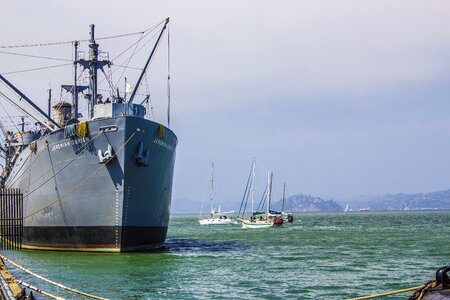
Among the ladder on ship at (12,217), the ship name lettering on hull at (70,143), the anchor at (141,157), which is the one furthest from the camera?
the ladder on ship at (12,217)

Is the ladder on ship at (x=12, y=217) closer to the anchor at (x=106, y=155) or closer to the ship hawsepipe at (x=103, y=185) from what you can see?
the ship hawsepipe at (x=103, y=185)

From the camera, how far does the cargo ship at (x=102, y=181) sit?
3088 cm

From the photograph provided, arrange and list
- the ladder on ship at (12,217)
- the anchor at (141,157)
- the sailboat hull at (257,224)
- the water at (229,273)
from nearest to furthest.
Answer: the water at (229,273) < the anchor at (141,157) < the ladder on ship at (12,217) < the sailboat hull at (257,224)

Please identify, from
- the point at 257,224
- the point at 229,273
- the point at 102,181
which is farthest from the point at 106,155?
the point at 257,224

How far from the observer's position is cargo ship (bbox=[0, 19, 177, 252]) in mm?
30875

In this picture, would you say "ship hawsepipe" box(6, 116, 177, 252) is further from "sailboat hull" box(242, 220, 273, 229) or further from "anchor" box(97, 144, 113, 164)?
"sailboat hull" box(242, 220, 273, 229)

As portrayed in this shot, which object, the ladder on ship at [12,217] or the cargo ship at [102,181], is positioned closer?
the cargo ship at [102,181]

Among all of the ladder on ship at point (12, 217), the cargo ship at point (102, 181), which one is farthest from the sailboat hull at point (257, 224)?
the cargo ship at point (102, 181)

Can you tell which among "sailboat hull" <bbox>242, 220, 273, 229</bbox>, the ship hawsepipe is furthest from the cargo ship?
"sailboat hull" <bbox>242, 220, 273, 229</bbox>

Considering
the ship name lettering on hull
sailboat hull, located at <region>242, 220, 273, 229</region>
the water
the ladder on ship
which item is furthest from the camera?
sailboat hull, located at <region>242, 220, 273, 229</region>

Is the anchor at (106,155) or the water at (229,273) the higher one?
the anchor at (106,155)

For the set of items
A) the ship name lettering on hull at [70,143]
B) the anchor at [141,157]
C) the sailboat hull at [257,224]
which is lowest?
the sailboat hull at [257,224]

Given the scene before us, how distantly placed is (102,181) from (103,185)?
22cm

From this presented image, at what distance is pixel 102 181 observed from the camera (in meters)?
31.1
